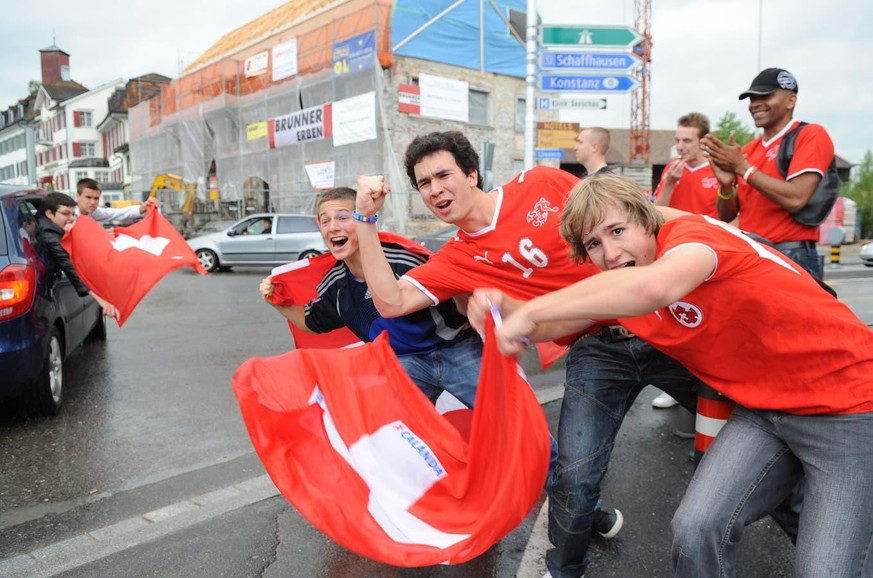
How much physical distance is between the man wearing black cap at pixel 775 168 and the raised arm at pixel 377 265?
6.73 feet

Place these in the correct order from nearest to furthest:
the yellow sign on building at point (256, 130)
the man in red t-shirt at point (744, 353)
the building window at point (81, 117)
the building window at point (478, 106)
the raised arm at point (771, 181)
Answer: the man in red t-shirt at point (744, 353)
the raised arm at point (771, 181)
the yellow sign on building at point (256, 130)
the building window at point (478, 106)
the building window at point (81, 117)

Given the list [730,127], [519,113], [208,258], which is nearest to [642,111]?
[730,127]

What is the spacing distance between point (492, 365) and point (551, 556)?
0.98 metres

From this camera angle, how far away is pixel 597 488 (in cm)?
269

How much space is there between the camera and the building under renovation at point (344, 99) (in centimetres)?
2614

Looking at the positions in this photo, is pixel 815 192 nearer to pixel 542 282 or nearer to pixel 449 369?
pixel 542 282

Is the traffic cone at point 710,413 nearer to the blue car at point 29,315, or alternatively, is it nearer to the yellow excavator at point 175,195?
the blue car at point 29,315

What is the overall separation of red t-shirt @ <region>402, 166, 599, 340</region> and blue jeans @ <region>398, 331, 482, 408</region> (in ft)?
1.09

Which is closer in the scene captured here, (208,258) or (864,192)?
(208,258)

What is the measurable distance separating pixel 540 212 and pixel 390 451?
48.9 inches

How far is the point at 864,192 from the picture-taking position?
43438 millimetres

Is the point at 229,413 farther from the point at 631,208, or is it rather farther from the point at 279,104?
the point at 279,104

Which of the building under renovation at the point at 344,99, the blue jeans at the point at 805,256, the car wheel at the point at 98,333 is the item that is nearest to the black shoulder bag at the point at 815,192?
the blue jeans at the point at 805,256

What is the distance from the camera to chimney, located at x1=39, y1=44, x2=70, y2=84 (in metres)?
78.5
